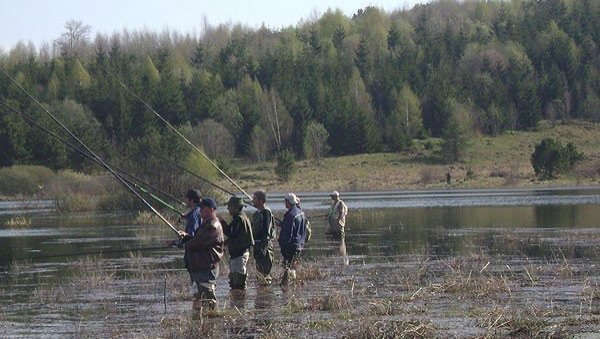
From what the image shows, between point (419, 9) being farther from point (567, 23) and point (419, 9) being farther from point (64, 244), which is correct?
point (64, 244)

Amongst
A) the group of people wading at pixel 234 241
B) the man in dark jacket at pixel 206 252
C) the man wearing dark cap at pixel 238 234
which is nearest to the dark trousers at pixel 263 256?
the group of people wading at pixel 234 241

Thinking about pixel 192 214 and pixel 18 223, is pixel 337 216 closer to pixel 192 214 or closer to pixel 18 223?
pixel 192 214

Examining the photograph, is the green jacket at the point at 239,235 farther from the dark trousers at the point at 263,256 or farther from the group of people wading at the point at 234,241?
the dark trousers at the point at 263,256

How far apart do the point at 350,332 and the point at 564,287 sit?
572 centimetres

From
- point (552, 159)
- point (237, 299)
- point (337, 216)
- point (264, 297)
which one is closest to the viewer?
point (237, 299)

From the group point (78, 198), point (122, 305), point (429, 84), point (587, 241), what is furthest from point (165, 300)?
point (429, 84)

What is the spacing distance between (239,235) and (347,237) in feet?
51.4

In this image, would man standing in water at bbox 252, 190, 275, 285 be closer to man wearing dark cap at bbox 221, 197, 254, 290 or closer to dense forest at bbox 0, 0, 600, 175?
man wearing dark cap at bbox 221, 197, 254, 290

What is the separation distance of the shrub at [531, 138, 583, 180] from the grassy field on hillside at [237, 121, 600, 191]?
0.71 m

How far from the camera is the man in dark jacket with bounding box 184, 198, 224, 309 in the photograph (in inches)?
648

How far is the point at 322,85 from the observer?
124 metres

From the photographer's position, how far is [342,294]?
17.1 meters

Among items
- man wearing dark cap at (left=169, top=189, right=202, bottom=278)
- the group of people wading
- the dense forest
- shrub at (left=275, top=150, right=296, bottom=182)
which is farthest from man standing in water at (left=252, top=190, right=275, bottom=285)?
shrub at (left=275, top=150, right=296, bottom=182)

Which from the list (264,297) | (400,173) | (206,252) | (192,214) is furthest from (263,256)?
(400,173)
